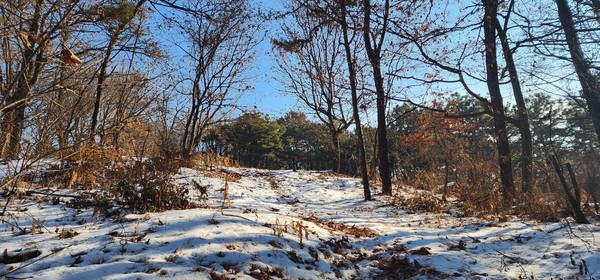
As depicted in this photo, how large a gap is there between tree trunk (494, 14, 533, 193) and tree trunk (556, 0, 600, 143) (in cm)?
125

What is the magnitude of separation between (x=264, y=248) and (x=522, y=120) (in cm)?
820

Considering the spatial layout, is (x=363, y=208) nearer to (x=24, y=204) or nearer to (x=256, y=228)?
(x=256, y=228)

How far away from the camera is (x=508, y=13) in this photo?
8.68 meters

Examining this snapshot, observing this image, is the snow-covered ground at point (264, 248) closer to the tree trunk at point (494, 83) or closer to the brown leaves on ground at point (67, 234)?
the brown leaves on ground at point (67, 234)

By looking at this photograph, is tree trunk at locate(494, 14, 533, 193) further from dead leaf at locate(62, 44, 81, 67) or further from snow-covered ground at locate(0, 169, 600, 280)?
dead leaf at locate(62, 44, 81, 67)

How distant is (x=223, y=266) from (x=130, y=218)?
61.0 inches

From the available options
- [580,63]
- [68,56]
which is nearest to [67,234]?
[68,56]

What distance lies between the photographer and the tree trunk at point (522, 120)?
7.54 metres

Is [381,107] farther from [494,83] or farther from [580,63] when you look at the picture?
[580,63]

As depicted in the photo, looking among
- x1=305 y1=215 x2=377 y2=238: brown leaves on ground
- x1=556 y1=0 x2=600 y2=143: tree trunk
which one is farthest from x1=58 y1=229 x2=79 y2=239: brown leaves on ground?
x1=556 y1=0 x2=600 y2=143: tree trunk

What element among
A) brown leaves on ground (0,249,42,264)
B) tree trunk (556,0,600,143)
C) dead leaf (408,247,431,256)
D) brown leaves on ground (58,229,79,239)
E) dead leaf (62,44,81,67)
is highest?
tree trunk (556,0,600,143)

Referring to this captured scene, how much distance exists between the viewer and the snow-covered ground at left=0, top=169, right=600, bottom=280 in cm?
238

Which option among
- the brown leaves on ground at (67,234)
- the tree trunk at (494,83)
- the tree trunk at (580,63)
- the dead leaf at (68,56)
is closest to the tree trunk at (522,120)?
the tree trunk at (494,83)

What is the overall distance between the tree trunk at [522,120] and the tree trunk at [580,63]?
4.09 ft
